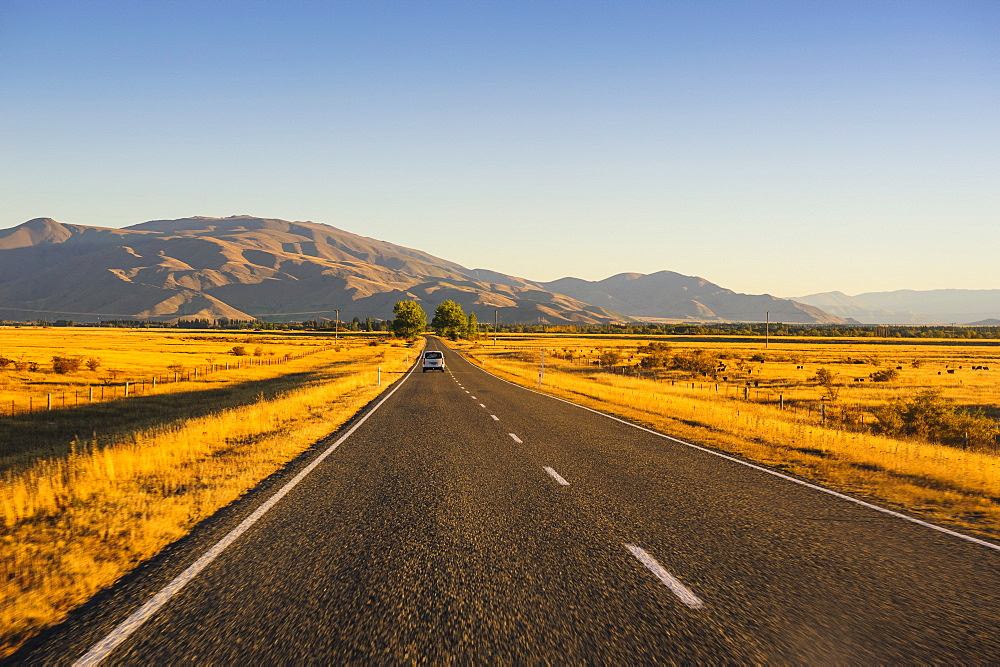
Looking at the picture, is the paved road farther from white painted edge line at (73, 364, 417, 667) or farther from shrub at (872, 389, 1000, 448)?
shrub at (872, 389, 1000, 448)

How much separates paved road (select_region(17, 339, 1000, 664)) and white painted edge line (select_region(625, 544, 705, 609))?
0.06 feet

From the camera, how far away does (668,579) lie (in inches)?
209

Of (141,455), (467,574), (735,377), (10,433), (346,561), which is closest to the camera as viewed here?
(467,574)

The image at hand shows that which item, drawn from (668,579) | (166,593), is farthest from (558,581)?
(166,593)

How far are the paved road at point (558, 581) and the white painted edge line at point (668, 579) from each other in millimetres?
18

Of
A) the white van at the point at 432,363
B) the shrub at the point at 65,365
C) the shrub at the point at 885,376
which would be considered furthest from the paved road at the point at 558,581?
the shrub at the point at 65,365

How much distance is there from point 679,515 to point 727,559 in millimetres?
1677

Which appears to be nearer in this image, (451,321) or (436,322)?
(451,321)

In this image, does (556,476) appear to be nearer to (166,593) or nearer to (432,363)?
(166,593)

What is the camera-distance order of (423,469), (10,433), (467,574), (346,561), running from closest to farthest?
(467,574)
(346,561)
(423,469)
(10,433)

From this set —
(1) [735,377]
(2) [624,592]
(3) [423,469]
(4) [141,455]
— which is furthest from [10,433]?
(1) [735,377]

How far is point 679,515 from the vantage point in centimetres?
761

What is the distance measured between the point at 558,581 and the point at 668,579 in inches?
35.0

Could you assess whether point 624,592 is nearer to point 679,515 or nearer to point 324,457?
point 679,515
